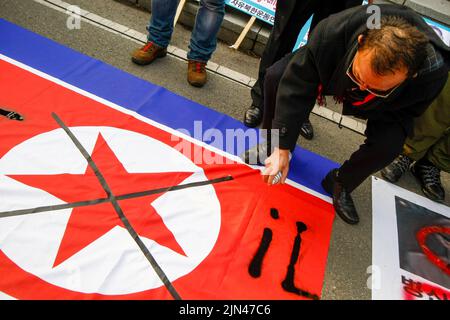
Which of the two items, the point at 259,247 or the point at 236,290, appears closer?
the point at 236,290

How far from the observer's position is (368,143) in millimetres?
1620

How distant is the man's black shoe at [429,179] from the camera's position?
2096mm

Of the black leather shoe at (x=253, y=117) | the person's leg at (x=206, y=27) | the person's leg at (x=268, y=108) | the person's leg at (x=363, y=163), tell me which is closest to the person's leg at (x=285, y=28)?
the black leather shoe at (x=253, y=117)

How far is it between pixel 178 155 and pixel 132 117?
0.39 metres

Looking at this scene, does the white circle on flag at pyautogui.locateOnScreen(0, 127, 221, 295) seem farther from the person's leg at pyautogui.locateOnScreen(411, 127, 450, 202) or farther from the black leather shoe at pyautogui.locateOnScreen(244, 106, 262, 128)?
the person's leg at pyautogui.locateOnScreen(411, 127, 450, 202)

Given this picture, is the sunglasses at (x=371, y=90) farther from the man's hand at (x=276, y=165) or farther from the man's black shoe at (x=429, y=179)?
the man's black shoe at (x=429, y=179)

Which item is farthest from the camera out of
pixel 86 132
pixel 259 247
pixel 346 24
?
pixel 86 132

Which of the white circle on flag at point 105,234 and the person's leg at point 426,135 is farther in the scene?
the person's leg at point 426,135

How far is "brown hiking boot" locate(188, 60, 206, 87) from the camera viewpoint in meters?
2.35

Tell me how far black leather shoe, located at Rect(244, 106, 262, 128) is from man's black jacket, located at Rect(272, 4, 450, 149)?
708mm

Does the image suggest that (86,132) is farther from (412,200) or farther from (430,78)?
(412,200)

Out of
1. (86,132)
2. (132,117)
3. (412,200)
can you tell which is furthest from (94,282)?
(412,200)

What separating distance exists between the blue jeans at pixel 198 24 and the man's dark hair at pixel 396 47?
4.58ft

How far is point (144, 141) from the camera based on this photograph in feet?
5.98
